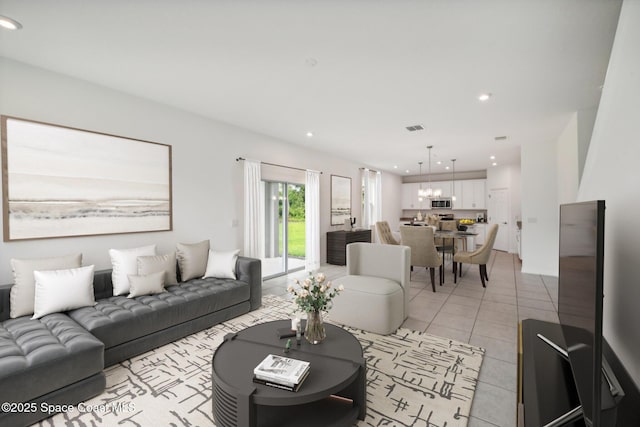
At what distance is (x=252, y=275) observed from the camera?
144 inches

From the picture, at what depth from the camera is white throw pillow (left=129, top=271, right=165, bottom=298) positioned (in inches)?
115

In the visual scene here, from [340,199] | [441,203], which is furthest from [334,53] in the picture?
[441,203]

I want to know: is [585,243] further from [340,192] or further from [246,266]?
[340,192]

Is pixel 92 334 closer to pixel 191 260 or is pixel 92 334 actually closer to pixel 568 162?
pixel 191 260

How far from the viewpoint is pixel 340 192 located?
7301 millimetres

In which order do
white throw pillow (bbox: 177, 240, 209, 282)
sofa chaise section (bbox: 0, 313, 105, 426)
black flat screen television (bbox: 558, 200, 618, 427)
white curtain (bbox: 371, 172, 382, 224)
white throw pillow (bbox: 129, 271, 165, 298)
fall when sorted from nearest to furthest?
black flat screen television (bbox: 558, 200, 618, 427), sofa chaise section (bbox: 0, 313, 105, 426), white throw pillow (bbox: 129, 271, 165, 298), white throw pillow (bbox: 177, 240, 209, 282), white curtain (bbox: 371, 172, 382, 224)

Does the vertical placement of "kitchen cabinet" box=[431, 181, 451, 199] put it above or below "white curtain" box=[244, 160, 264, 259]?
above

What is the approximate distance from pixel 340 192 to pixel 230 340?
5.57 m

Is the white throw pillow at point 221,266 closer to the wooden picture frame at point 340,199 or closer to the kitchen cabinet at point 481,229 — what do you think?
the wooden picture frame at point 340,199

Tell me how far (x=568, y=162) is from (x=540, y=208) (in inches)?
51.4

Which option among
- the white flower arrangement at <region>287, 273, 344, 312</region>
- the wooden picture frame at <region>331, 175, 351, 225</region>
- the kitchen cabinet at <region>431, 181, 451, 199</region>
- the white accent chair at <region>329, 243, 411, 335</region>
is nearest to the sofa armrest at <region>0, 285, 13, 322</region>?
the white flower arrangement at <region>287, 273, 344, 312</region>

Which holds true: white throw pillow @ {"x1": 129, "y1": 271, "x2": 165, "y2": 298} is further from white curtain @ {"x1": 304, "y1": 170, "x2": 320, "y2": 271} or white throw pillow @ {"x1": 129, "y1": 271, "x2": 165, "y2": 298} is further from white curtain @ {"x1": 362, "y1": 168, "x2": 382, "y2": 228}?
white curtain @ {"x1": 362, "y1": 168, "x2": 382, "y2": 228}

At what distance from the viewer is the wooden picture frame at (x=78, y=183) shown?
2.62m

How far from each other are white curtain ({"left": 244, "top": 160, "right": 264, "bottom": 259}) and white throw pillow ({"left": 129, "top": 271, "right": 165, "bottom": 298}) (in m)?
1.74
